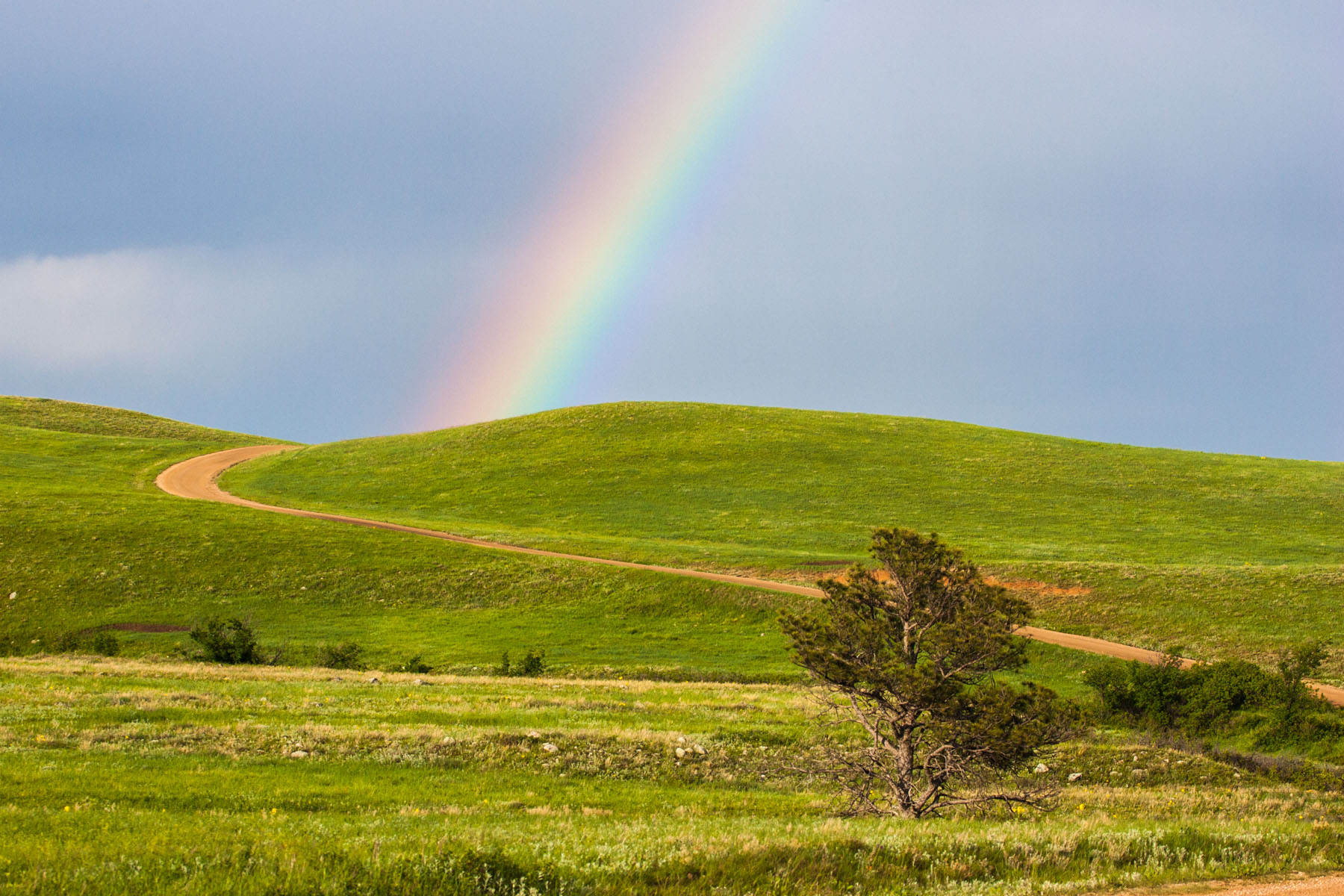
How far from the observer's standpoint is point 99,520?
181 feet

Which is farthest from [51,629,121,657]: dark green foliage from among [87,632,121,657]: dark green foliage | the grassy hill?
the grassy hill

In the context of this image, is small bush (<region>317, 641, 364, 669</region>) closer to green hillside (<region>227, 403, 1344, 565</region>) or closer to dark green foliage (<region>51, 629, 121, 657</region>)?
dark green foliage (<region>51, 629, 121, 657</region>)

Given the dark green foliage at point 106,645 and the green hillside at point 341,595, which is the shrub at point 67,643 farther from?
the dark green foliage at point 106,645


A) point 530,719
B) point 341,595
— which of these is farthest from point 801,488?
point 530,719

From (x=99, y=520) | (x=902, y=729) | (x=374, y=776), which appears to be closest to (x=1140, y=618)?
(x=902, y=729)

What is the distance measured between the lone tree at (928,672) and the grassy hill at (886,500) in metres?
27.8

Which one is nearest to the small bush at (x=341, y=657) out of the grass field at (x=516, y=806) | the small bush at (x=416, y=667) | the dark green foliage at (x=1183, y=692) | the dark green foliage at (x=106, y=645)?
the small bush at (x=416, y=667)

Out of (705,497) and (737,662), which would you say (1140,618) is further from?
(705,497)

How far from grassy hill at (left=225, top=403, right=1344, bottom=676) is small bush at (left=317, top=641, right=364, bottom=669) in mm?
21586

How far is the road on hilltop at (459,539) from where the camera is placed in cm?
3547

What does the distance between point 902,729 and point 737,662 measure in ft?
73.1

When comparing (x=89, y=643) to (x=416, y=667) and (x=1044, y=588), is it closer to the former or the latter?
(x=416, y=667)

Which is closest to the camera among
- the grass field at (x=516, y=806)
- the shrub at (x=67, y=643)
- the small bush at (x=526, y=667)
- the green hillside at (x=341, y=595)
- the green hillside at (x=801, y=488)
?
the grass field at (x=516, y=806)

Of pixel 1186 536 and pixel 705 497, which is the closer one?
pixel 1186 536
